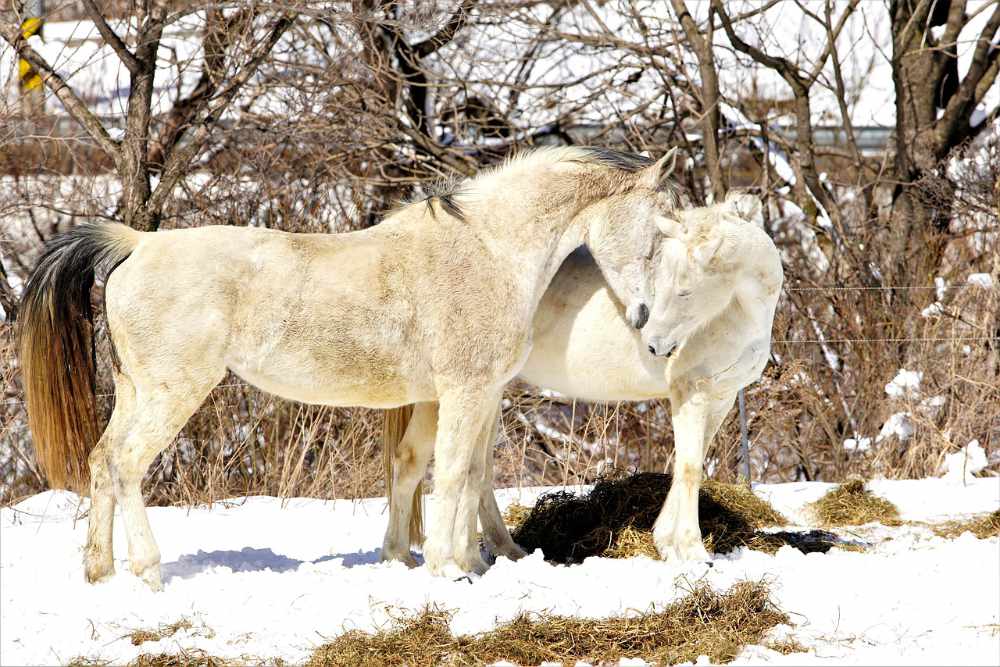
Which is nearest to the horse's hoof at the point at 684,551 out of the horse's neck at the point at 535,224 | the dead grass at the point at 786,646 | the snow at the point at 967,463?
the dead grass at the point at 786,646

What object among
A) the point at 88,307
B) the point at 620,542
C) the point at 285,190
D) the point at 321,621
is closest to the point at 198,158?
the point at 285,190

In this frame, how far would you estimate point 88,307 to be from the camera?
5.36m

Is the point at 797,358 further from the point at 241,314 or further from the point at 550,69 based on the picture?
the point at 241,314

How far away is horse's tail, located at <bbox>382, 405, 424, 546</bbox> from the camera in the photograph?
635 centimetres

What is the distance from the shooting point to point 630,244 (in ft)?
18.9

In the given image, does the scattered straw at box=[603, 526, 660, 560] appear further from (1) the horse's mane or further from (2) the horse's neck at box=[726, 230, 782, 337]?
(1) the horse's mane

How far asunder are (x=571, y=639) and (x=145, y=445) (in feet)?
6.85

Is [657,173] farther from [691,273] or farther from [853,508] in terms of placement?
[853,508]

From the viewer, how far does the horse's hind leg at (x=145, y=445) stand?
5.02 meters

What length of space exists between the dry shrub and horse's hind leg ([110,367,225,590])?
14.7ft

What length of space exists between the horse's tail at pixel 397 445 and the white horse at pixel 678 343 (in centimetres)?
17

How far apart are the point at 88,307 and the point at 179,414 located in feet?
2.56

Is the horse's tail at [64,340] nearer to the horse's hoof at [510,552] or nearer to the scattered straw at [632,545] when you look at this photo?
the horse's hoof at [510,552]

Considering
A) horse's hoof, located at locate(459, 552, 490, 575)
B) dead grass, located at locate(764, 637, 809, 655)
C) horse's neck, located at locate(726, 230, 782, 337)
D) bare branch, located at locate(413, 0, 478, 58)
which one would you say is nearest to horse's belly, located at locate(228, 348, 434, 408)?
horse's hoof, located at locate(459, 552, 490, 575)
